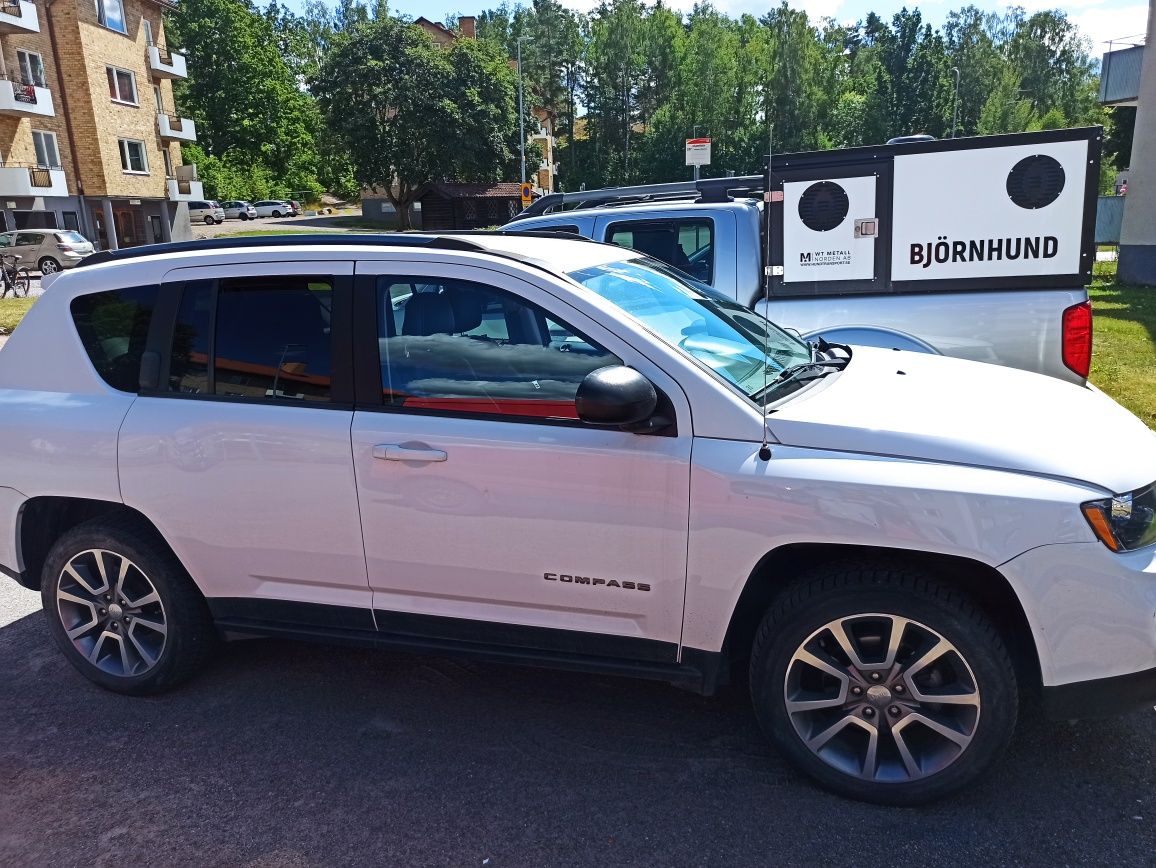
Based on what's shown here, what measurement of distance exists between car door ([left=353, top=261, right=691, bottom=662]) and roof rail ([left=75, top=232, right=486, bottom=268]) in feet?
0.49

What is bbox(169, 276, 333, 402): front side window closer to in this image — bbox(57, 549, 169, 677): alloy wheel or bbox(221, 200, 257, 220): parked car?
bbox(57, 549, 169, 677): alloy wheel

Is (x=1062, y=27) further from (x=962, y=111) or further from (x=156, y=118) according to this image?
(x=156, y=118)

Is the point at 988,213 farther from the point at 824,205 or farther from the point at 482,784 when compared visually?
the point at 482,784

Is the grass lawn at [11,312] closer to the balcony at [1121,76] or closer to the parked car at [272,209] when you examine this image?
the balcony at [1121,76]

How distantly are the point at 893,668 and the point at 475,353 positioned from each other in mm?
1784

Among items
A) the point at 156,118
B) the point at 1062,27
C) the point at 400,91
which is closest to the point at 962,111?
the point at 1062,27

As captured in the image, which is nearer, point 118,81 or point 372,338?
point 372,338

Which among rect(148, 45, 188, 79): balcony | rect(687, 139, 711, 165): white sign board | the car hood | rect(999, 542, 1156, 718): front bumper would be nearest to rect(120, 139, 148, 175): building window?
rect(148, 45, 188, 79): balcony

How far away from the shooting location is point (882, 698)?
2943mm

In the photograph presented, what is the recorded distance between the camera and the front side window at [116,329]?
3744 millimetres

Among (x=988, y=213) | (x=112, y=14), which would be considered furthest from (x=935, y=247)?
(x=112, y=14)

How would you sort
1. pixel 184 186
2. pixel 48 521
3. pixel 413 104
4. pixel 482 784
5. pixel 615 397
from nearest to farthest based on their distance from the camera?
1. pixel 615 397
2. pixel 482 784
3. pixel 48 521
4. pixel 184 186
5. pixel 413 104

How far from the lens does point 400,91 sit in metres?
56.3

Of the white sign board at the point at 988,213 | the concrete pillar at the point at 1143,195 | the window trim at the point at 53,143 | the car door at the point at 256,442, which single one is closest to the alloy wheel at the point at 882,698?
the car door at the point at 256,442
